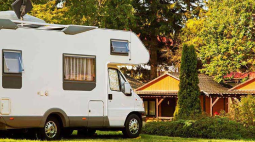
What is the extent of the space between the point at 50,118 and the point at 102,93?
74.8 inches

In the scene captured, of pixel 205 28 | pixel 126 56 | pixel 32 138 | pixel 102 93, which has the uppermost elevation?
pixel 205 28

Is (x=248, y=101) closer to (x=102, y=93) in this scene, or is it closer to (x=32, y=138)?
(x=102, y=93)

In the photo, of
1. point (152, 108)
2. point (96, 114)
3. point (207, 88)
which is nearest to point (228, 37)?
point (207, 88)

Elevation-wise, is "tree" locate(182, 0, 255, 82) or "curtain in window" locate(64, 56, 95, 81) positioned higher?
"tree" locate(182, 0, 255, 82)

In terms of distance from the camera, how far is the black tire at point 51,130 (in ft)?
53.7

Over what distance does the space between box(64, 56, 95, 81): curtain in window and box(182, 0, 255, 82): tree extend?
28945 mm

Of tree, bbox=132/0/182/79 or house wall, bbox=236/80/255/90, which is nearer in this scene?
house wall, bbox=236/80/255/90

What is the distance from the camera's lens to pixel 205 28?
4772cm

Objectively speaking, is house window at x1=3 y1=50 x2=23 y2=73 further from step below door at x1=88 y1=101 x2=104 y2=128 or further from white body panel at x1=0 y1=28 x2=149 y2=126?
step below door at x1=88 y1=101 x2=104 y2=128

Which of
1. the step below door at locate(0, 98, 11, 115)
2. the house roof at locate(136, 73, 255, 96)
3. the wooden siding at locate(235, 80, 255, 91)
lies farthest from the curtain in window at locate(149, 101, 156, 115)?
the step below door at locate(0, 98, 11, 115)

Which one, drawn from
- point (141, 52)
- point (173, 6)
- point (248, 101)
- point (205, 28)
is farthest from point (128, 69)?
point (141, 52)

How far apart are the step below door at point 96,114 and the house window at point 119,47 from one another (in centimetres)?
168

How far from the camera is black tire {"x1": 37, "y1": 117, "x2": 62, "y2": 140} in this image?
644 inches

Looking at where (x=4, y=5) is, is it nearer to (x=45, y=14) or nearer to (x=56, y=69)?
(x=45, y=14)
